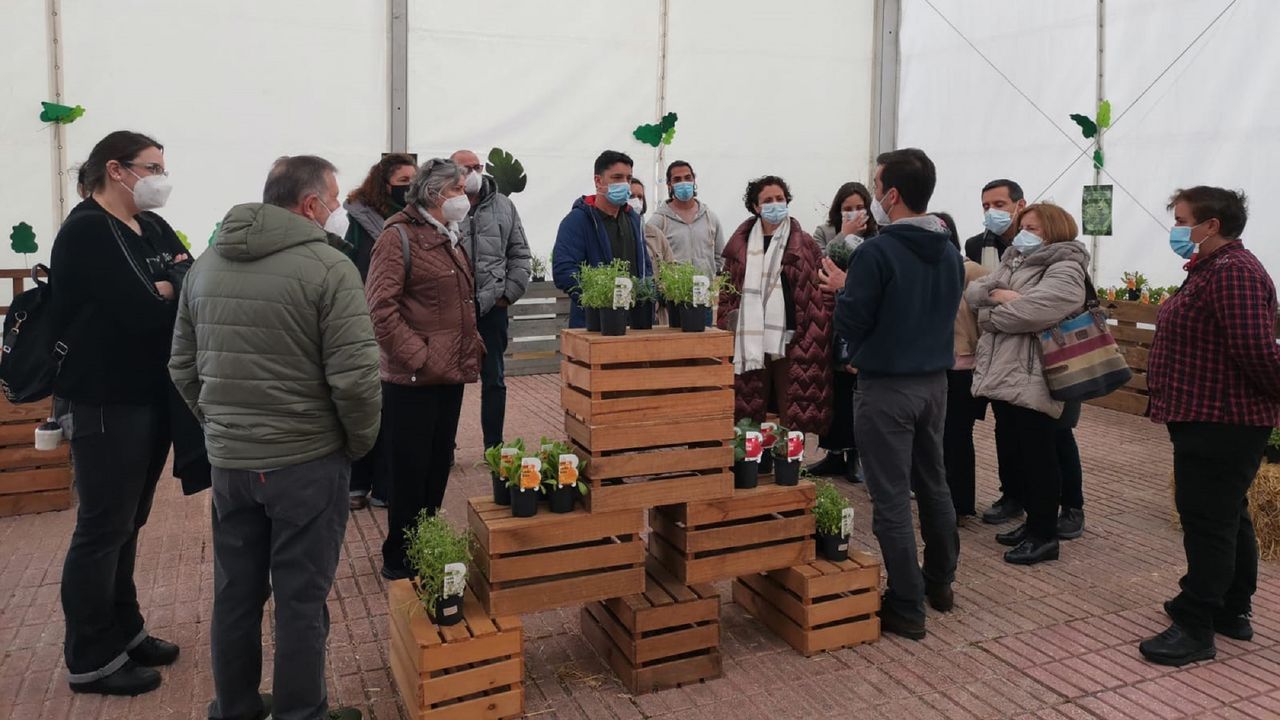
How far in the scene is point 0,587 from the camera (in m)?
4.43

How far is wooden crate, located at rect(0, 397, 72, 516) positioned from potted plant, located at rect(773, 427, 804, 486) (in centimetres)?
421

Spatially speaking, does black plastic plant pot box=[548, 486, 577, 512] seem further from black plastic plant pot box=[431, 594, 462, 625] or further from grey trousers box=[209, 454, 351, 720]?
grey trousers box=[209, 454, 351, 720]

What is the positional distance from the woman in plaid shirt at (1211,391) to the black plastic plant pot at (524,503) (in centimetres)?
245

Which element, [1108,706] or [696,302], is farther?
[696,302]

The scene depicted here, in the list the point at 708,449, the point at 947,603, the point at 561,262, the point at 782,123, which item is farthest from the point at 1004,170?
the point at 708,449

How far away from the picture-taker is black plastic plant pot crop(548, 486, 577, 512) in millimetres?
3510

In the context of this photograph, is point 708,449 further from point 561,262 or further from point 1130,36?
point 1130,36

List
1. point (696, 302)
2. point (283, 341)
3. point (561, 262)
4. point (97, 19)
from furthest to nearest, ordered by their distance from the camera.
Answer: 1. point (97, 19)
2. point (561, 262)
3. point (696, 302)
4. point (283, 341)

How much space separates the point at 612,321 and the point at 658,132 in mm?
7751

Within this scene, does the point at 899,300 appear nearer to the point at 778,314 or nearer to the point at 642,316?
the point at 642,316

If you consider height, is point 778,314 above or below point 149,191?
below

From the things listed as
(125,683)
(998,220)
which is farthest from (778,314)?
(125,683)

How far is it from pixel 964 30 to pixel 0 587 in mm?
10543

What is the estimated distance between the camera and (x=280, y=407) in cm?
273
